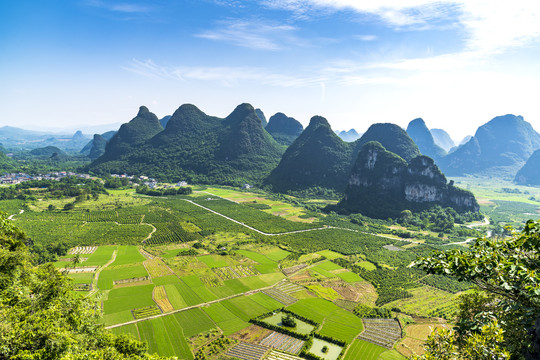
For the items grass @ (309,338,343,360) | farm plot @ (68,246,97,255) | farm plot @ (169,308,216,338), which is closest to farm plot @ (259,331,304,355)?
grass @ (309,338,343,360)

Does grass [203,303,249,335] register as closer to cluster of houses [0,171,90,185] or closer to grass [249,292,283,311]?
grass [249,292,283,311]

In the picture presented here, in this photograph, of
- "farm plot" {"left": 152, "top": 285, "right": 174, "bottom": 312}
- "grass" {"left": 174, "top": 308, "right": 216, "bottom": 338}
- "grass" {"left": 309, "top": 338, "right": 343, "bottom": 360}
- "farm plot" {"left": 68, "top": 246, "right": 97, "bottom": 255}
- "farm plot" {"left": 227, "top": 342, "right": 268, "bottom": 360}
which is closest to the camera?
"farm plot" {"left": 227, "top": 342, "right": 268, "bottom": 360}

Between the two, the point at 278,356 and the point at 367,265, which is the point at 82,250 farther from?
the point at 367,265

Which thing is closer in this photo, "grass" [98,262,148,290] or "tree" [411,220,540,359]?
"tree" [411,220,540,359]

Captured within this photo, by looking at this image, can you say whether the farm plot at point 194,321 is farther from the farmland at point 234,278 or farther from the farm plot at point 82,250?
the farm plot at point 82,250

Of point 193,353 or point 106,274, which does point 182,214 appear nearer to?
point 106,274

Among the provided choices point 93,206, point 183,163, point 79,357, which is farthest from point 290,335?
point 183,163
